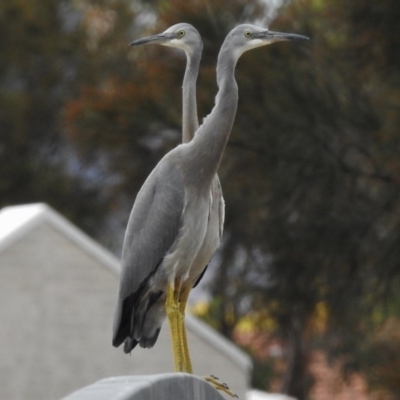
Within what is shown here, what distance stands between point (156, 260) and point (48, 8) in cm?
1964

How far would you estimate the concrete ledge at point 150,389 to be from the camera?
191 inches

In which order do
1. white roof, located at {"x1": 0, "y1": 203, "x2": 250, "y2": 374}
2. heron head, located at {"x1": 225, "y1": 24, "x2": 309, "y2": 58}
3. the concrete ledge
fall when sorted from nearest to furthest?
the concrete ledge, heron head, located at {"x1": 225, "y1": 24, "x2": 309, "y2": 58}, white roof, located at {"x1": 0, "y1": 203, "x2": 250, "y2": 374}

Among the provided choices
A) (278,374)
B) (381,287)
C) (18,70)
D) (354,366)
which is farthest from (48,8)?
(381,287)

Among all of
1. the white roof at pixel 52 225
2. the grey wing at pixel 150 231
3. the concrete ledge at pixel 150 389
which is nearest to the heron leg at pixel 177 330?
the grey wing at pixel 150 231

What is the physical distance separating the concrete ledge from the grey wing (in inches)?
30.0

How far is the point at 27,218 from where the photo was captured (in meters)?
12.1

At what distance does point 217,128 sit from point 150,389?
144cm

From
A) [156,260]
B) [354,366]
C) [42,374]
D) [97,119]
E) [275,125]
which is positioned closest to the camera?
[156,260]

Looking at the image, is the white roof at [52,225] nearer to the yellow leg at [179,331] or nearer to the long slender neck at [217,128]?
the yellow leg at [179,331]

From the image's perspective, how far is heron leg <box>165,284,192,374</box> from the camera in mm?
6078

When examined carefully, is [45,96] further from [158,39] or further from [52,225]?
[158,39]

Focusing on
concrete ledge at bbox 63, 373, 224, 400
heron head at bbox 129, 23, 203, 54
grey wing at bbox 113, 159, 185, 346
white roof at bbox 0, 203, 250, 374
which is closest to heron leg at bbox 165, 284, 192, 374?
grey wing at bbox 113, 159, 185, 346

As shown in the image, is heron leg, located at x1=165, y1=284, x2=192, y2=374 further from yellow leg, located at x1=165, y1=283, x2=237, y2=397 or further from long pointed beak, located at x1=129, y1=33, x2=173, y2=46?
long pointed beak, located at x1=129, y1=33, x2=173, y2=46

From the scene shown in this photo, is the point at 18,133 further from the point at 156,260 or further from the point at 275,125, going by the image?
the point at 156,260
